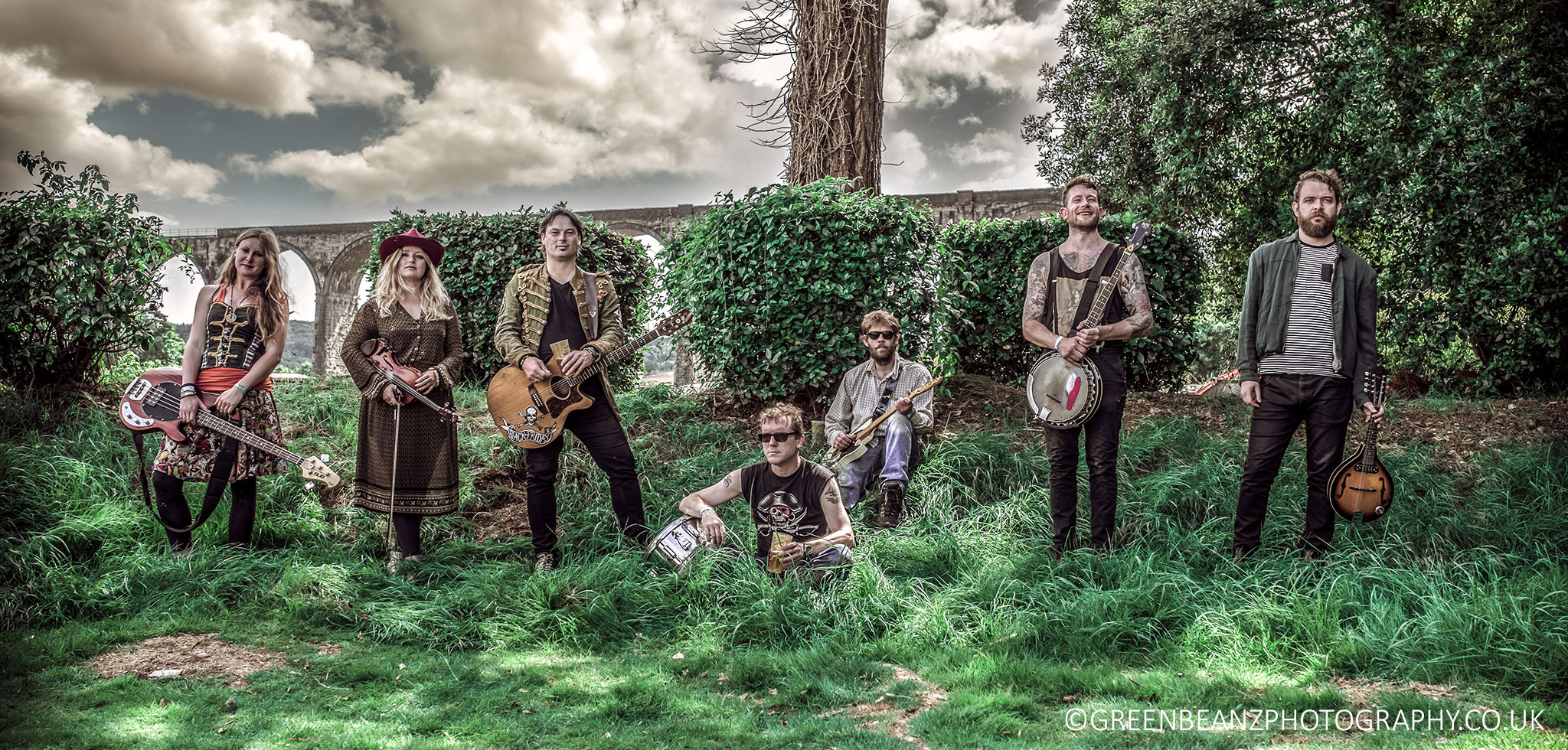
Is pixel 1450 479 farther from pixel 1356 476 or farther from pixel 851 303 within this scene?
pixel 851 303

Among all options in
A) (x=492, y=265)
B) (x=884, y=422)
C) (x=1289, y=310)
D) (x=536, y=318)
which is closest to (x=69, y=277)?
(x=492, y=265)

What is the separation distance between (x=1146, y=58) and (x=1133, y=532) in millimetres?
6633

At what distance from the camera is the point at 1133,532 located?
4.68 m

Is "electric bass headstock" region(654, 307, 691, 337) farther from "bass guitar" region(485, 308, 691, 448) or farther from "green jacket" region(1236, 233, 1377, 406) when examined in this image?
"green jacket" region(1236, 233, 1377, 406)

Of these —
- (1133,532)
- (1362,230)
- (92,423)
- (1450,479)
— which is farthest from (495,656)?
(1362,230)

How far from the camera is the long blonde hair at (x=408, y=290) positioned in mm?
4641

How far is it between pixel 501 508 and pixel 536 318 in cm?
171

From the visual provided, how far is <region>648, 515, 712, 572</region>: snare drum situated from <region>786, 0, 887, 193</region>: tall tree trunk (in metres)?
3.92

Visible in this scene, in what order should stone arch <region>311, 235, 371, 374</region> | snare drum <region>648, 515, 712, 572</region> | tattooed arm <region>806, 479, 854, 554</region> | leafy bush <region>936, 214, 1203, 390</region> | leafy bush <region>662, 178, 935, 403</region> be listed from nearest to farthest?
tattooed arm <region>806, 479, 854, 554</region> < snare drum <region>648, 515, 712, 572</region> < leafy bush <region>662, 178, 935, 403</region> < leafy bush <region>936, 214, 1203, 390</region> < stone arch <region>311, 235, 371, 374</region>

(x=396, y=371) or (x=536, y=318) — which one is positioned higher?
(x=536, y=318)

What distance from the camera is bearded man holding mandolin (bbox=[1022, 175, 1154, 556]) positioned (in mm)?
4281

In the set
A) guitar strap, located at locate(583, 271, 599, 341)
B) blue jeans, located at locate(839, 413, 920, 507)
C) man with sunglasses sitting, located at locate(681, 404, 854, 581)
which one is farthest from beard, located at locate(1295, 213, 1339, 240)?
guitar strap, located at locate(583, 271, 599, 341)

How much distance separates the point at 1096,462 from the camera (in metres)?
4.31

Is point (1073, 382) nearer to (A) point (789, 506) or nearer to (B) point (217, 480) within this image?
(A) point (789, 506)
